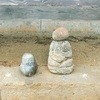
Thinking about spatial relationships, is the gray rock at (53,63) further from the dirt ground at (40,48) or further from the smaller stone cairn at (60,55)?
the dirt ground at (40,48)

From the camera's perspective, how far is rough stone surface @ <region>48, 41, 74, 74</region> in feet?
7.70

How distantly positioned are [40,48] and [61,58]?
480 millimetres

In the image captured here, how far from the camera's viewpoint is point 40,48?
280 centimetres

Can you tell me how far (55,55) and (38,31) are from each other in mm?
733

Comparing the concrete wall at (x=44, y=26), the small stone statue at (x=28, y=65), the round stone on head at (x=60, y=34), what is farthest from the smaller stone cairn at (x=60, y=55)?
the concrete wall at (x=44, y=26)

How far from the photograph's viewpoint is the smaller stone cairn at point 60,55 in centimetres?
233

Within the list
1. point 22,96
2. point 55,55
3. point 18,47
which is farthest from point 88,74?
point 18,47

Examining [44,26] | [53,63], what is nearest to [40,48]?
[44,26]

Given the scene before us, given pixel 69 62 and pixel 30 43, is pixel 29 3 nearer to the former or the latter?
pixel 30 43

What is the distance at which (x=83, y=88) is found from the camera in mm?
2334

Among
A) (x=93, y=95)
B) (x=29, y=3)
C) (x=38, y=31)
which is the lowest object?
(x=93, y=95)

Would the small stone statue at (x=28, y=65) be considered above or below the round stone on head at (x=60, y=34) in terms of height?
below

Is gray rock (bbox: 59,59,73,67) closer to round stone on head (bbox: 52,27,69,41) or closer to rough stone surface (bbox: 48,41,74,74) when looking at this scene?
rough stone surface (bbox: 48,41,74,74)

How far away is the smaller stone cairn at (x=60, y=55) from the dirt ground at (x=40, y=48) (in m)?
0.22
